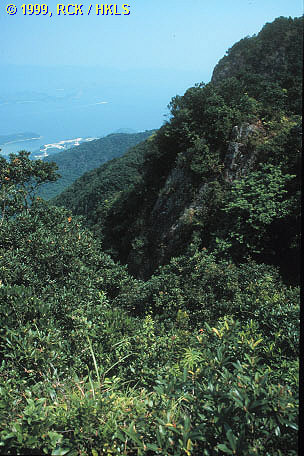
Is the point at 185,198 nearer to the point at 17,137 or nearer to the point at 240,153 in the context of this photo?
the point at 240,153

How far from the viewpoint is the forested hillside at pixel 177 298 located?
92.6 inches

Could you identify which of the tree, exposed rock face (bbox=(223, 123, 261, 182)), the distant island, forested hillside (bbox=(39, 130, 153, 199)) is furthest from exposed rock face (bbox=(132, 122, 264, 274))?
the distant island

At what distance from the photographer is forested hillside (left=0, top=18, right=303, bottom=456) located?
2.35 m

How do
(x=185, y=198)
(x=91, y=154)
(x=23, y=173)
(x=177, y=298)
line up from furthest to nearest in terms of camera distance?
1. (x=91, y=154)
2. (x=23, y=173)
3. (x=185, y=198)
4. (x=177, y=298)

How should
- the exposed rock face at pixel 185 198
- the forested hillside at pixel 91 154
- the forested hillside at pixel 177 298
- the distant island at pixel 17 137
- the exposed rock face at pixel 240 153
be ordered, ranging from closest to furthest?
the forested hillside at pixel 177 298 → the exposed rock face at pixel 240 153 → the exposed rock face at pixel 185 198 → the forested hillside at pixel 91 154 → the distant island at pixel 17 137

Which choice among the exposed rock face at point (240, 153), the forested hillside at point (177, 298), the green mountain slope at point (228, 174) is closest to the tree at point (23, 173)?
the forested hillside at point (177, 298)

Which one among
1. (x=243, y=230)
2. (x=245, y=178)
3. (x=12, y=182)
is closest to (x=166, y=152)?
(x=245, y=178)

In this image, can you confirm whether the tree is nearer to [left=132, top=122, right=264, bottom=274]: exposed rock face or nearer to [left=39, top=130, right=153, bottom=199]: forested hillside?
[left=132, top=122, right=264, bottom=274]: exposed rock face

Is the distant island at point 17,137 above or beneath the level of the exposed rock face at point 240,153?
above

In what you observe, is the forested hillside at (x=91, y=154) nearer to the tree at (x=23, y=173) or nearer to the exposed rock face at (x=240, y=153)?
the tree at (x=23, y=173)

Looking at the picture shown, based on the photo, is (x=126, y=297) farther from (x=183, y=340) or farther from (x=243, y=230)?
(x=243, y=230)

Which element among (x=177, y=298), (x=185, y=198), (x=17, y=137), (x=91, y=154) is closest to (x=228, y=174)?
(x=185, y=198)

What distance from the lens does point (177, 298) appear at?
681cm

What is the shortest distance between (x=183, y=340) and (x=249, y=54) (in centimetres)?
2071
